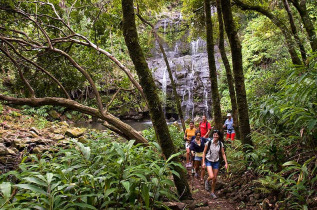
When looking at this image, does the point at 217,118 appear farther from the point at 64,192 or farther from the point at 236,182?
the point at 64,192

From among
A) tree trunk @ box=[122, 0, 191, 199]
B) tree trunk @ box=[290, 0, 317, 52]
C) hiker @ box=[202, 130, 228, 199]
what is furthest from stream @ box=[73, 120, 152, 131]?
tree trunk @ box=[122, 0, 191, 199]

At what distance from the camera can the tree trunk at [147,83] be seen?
3408 mm

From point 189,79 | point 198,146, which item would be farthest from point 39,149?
point 189,79

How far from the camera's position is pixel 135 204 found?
8.98 feet

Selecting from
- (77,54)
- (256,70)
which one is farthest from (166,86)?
(77,54)

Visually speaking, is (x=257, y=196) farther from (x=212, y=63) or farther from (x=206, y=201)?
(x=212, y=63)

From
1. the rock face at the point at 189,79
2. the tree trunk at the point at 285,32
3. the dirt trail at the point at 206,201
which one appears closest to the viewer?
the dirt trail at the point at 206,201

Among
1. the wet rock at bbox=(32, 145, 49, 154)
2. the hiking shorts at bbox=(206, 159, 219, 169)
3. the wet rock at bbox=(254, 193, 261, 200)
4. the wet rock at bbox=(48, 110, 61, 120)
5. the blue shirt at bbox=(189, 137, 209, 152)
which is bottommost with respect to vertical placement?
the wet rock at bbox=(254, 193, 261, 200)

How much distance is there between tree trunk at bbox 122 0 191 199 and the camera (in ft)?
11.2

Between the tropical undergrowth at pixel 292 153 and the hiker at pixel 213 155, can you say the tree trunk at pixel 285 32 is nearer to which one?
the tropical undergrowth at pixel 292 153

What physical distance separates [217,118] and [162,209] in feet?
13.4

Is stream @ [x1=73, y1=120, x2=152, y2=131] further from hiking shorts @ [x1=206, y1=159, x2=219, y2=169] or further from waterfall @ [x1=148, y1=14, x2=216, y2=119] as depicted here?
hiking shorts @ [x1=206, y1=159, x2=219, y2=169]

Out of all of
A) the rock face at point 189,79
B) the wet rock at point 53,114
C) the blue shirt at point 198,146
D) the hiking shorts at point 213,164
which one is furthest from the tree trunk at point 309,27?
the wet rock at point 53,114

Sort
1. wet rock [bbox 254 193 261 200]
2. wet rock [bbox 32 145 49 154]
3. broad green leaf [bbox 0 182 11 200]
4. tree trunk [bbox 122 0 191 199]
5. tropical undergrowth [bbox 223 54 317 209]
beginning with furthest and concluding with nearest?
wet rock [bbox 32 145 49 154]
wet rock [bbox 254 193 261 200]
tree trunk [bbox 122 0 191 199]
tropical undergrowth [bbox 223 54 317 209]
broad green leaf [bbox 0 182 11 200]
